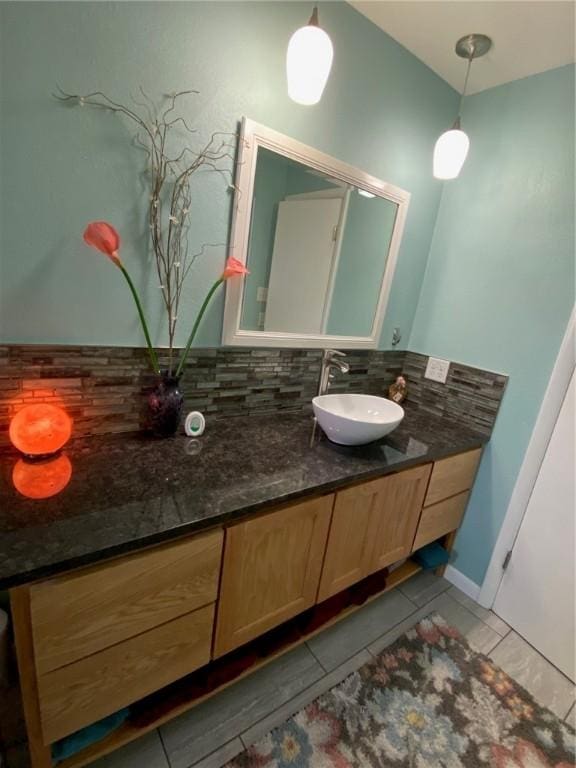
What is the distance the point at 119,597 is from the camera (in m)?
0.75

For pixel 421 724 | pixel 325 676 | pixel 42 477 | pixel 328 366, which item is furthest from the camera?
pixel 328 366

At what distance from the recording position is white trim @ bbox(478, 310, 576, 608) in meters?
1.33

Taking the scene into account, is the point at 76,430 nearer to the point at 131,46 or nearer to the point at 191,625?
the point at 191,625

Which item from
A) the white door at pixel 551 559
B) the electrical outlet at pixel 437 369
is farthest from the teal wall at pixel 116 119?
the white door at pixel 551 559

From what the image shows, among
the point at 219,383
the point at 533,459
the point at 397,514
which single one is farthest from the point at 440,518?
the point at 219,383

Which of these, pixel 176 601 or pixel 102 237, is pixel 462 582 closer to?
pixel 176 601

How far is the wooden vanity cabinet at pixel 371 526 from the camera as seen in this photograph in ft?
3.73

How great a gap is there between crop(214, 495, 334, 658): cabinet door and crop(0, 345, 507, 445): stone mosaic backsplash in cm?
52

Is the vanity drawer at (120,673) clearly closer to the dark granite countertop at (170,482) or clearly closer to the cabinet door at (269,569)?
the cabinet door at (269,569)

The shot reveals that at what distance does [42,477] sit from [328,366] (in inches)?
42.7

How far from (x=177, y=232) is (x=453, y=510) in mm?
1633

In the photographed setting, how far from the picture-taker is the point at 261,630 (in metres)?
1.08

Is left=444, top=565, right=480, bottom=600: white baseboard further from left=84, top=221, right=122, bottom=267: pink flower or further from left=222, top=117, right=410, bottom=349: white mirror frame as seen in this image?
left=84, top=221, right=122, bottom=267: pink flower

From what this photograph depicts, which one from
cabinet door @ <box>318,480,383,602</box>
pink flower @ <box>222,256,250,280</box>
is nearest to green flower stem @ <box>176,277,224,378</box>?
pink flower @ <box>222,256,250,280</box>
